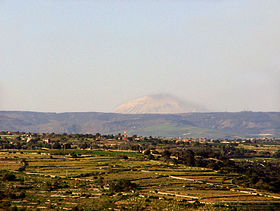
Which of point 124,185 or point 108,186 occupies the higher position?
point 124,185

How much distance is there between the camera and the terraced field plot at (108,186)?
88375 millimetres

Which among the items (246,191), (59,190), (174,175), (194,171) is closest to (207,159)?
(194,171)

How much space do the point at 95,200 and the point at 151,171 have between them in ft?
136

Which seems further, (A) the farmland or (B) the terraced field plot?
(B) the terraced field plot

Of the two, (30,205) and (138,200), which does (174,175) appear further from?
(30,205)

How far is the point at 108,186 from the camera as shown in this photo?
104 meters

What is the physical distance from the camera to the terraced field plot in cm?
8838

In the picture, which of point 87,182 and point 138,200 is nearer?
point 138,200

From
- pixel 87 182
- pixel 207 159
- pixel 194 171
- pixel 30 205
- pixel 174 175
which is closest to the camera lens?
pixel 30 205

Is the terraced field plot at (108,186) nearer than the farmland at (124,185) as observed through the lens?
No

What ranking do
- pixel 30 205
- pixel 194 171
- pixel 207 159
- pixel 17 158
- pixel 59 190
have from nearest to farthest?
pixel 30 205, pixel 59 190, pixel 194 171, pixel 17 158, pixel 207 159

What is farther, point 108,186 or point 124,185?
point 108,186

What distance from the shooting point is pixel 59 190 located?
101m

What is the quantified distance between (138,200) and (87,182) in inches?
903
